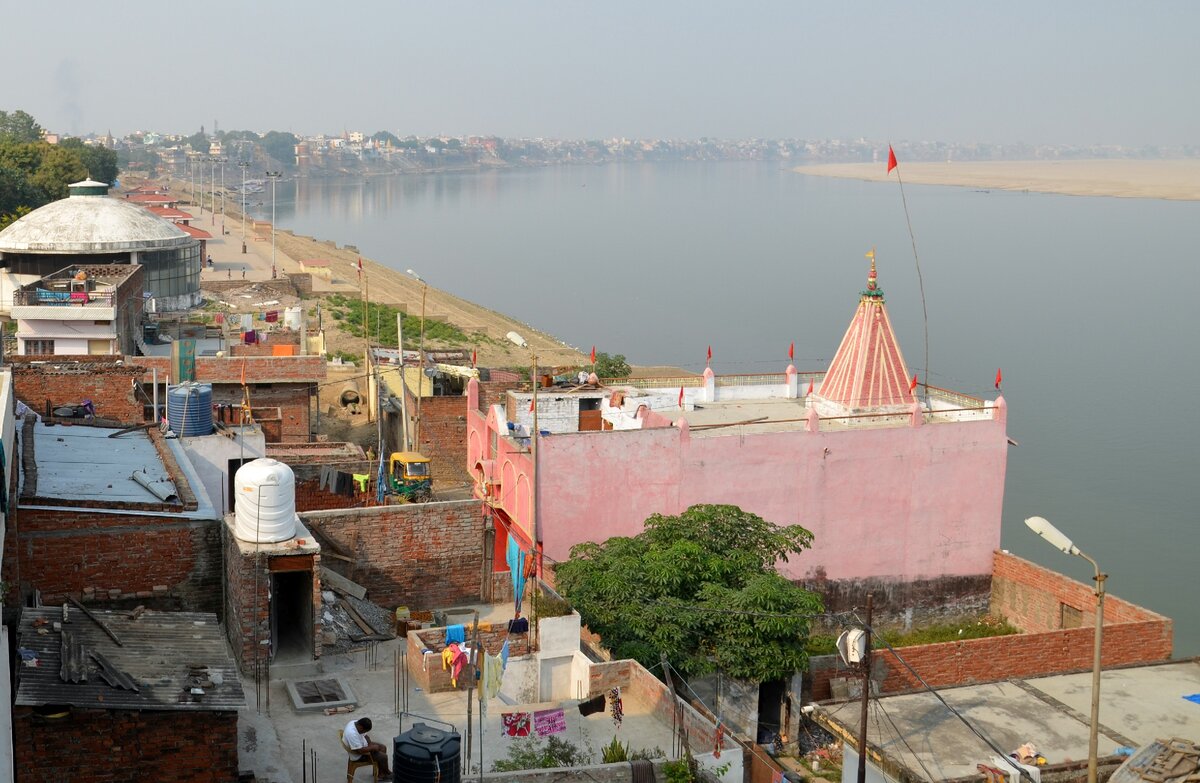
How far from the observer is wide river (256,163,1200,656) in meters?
38.3

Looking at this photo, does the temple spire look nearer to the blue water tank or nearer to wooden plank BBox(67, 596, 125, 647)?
the blue water tank

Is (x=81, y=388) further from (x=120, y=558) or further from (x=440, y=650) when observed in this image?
(x=440, y=650)

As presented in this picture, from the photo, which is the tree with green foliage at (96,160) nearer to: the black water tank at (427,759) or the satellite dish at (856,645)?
the satellite dish at (856,645)

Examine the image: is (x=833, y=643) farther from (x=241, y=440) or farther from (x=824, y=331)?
(x=824, y=331)

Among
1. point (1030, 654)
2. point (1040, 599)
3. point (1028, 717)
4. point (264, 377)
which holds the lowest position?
point (1040, 599)

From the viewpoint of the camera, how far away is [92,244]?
128 feet

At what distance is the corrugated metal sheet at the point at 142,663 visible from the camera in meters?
11.8

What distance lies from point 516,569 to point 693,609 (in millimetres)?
2510

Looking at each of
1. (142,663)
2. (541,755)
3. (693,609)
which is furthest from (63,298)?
(541,755)

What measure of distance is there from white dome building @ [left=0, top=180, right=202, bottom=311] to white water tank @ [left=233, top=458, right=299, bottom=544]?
2481 centimetres

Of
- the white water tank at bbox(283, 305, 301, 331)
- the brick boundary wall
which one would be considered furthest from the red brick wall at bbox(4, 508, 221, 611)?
the white water tank at bbox(283, 305, 301, 331)

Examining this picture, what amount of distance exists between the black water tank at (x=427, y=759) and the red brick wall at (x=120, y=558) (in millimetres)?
5446

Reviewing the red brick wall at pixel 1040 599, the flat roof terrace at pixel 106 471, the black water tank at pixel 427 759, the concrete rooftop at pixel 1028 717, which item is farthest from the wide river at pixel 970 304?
the black water tank at pixel 427 759

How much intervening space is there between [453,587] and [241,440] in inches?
150
